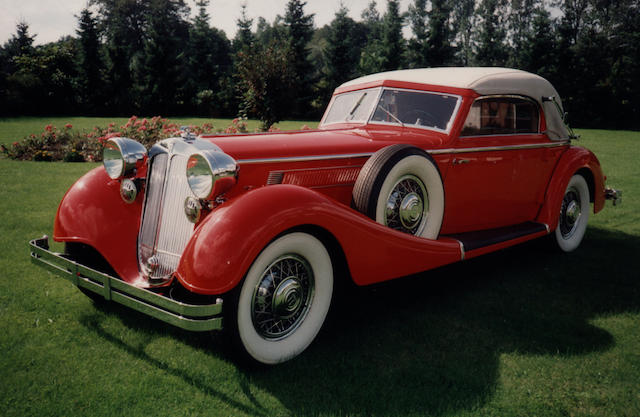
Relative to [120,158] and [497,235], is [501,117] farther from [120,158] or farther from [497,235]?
[120,158]

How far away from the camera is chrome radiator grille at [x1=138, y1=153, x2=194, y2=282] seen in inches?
123

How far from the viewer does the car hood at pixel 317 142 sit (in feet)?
10.8

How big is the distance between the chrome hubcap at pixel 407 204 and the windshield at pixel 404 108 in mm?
799

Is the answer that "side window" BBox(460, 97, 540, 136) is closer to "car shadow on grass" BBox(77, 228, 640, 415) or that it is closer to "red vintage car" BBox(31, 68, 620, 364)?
"red vintage car" BBox(31, 68, 620, 364)

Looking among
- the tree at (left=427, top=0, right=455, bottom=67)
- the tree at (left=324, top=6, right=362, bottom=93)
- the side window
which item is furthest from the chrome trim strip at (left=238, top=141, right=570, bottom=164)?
the tree at (left=427, top=0, right=455, bottom=67)

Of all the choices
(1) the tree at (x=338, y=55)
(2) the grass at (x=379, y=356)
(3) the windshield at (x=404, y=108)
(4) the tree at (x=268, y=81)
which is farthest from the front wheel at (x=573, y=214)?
(1) the tree at (x=338, y=55)

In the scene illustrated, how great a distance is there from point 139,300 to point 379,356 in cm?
157

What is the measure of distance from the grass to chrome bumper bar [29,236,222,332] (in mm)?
374

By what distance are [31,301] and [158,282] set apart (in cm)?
149

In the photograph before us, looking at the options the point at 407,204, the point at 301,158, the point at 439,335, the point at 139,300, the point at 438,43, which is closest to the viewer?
the point at 139,300

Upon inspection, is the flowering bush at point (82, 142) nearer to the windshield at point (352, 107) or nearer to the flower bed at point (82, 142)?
the flower bed at point (82, 142)

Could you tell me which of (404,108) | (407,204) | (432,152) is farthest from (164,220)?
(404,108)

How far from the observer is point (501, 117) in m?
4.60

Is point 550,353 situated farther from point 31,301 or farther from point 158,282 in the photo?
point 31,301
